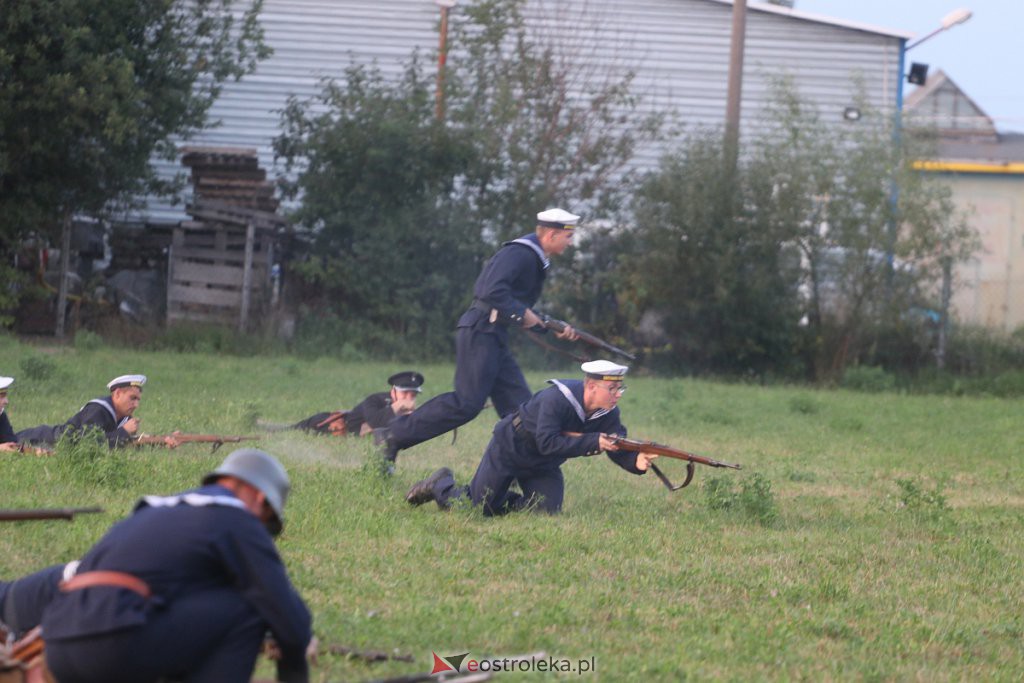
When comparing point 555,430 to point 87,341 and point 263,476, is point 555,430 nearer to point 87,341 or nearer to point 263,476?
point 263,476

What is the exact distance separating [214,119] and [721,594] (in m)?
23.3

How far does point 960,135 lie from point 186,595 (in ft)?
140

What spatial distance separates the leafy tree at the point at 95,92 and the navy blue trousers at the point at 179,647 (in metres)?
17.0

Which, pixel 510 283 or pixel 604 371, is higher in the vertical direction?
pixel 510 283

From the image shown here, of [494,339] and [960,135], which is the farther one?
[960,135]

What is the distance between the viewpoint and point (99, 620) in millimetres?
4293

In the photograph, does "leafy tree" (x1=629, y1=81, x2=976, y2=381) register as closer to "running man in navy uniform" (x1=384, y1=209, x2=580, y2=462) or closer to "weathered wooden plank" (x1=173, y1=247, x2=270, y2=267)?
"weathered wooden plank" (x1=173, y1=247, x2=270, y2=267)

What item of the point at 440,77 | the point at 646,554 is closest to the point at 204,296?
the point at 440,77

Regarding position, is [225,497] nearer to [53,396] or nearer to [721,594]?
[721,594]

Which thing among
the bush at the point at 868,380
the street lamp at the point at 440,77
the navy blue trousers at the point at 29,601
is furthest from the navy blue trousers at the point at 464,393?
the street lamp at the point at 440,77

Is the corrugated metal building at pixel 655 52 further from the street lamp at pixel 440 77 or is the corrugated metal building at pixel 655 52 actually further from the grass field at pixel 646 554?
the grass field at pixel 646 554

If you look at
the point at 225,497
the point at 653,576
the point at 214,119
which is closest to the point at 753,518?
the point at 653,576

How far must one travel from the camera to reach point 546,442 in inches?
360

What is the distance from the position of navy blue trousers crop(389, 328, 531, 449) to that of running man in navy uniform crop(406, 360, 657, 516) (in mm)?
849
